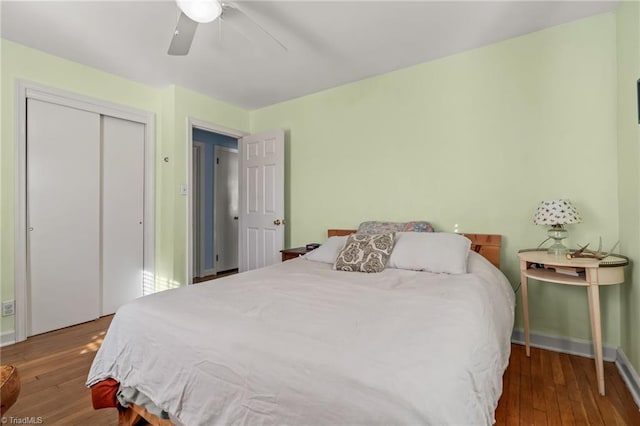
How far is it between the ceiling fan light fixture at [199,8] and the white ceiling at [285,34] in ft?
1.12

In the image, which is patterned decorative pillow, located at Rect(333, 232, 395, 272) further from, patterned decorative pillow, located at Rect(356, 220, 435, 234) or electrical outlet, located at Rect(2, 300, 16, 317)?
electrical outlet, located at Rect(2, 300, 16, 317)

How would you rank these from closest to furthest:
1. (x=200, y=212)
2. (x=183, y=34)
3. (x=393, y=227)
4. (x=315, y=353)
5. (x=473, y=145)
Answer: (x=315, y=353)
(x=183, y=34)
(x=473, y=145)
(x=393, y=227)
(x=200, y=212)

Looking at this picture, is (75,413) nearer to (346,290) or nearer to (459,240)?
(346,290)

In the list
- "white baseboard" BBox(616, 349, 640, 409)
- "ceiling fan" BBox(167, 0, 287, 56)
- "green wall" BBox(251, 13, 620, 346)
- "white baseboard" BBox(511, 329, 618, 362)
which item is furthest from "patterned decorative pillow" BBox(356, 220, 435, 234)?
"ceiling fan" BBox(167, 0, 287, 56)

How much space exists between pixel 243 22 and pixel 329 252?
1.83 m

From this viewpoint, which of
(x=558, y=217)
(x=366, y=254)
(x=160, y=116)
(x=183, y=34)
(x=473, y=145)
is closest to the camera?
(x=183, y=34)

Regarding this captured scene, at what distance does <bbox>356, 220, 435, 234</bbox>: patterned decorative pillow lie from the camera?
261 centimetres

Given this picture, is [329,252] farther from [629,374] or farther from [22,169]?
[22,169]

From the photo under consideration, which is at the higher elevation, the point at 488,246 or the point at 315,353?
the point at 488,246

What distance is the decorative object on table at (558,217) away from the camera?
6.39 ft

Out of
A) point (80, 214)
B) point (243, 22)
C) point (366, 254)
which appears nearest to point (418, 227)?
point (366, 254)

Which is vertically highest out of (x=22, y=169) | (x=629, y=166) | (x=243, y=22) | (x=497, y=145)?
(x=243, y=22)

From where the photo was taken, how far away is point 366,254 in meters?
2.20

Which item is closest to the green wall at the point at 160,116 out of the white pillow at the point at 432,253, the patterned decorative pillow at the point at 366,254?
the patterned decorative pillow at the point at 366,254
